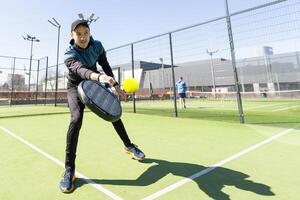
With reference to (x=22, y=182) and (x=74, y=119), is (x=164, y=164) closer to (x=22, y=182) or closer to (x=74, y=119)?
(x=74, y=119)

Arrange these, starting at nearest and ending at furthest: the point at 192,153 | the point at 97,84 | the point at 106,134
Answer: the point at 97,84 → the point at 192,153 → the point at 106,134

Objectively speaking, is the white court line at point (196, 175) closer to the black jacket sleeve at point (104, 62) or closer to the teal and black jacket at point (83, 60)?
the teal and black jacket at point (83, 60)

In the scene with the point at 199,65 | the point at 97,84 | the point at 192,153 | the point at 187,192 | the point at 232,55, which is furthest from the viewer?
the point at 199,65

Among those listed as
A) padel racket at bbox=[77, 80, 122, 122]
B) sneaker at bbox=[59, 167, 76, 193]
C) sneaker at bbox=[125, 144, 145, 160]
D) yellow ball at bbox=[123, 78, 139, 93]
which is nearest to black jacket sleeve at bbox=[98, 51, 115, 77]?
padel racket at bbox=[77, 80, 122, 122]

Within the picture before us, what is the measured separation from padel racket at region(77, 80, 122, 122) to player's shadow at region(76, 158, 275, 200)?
2.85ft

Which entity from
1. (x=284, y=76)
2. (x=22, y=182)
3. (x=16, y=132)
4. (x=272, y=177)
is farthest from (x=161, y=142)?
(x=284, y=76)

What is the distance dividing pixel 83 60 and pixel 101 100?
81 centimetres

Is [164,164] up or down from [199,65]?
down

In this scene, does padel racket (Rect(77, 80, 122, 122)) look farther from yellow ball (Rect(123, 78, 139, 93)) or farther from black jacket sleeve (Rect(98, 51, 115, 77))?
yellow ball (Rect(123, 78, 139, 93))

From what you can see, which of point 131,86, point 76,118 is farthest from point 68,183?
point 131,86

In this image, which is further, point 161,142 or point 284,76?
point 284,76

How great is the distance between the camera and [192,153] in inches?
154

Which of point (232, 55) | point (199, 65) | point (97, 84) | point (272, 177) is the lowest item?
point (272, 177)

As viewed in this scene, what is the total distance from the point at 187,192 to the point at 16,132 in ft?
17.9
